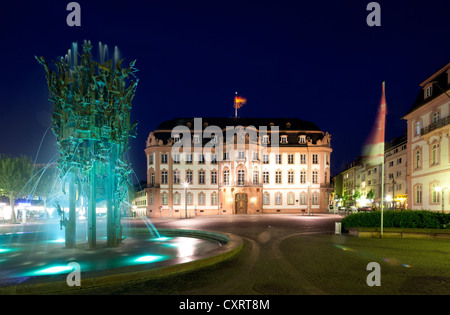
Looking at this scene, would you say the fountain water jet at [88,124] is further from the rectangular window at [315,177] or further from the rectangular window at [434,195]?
the rectangular window at [315,177]

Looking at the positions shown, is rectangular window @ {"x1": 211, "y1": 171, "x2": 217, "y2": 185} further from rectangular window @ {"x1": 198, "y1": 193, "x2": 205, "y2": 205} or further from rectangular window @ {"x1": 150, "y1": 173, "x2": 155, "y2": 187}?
rectangular window @ {"x1": 150, "y1": 173, "x2": 155, "y2": 187}

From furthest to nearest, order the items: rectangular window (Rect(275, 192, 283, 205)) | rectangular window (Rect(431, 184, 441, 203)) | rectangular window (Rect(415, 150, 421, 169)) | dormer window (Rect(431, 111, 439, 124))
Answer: rectangular window (Rect(275, 192, 283, 205))
rectangular window (Rect(415, 150, 421, 169))
dormer window (Rect(431, 111, 439, 124))
rectangular window (Rect(431, 184, 441, 203))

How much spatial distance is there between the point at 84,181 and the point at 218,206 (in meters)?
37.5

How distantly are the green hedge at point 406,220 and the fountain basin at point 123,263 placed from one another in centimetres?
→ 907

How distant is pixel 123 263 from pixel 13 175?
108 ft

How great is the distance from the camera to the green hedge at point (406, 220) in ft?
56.3

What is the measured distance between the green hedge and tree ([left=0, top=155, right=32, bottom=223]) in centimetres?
3688

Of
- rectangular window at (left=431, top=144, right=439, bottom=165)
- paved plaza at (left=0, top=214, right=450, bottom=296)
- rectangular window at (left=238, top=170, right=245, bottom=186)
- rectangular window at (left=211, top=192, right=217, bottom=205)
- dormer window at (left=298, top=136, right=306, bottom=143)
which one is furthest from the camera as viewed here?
dormer window at (left=298, top=136, right=306, bottom=143)

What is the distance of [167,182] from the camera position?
4969 centimetres

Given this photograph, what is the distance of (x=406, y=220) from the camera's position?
695 inches

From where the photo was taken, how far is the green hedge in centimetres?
1717

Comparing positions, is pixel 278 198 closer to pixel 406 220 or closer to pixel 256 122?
pixel 256 122

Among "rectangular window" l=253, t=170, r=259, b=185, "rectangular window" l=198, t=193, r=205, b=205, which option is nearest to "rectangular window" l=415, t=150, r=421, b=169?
"rectangular window" l=253, t=170, r=259, b=185
